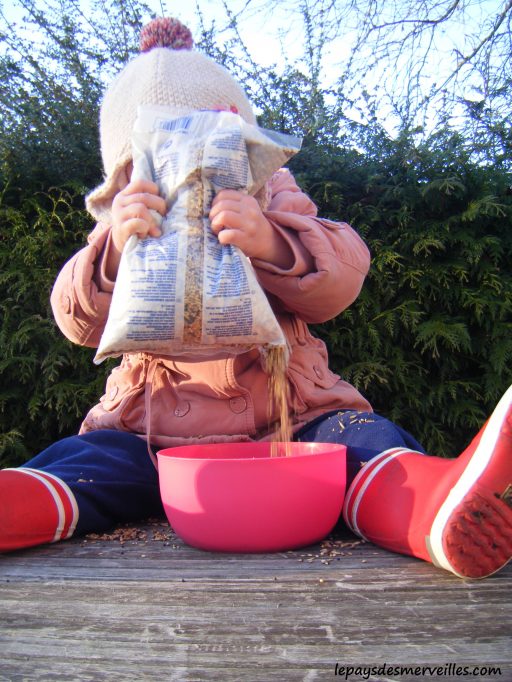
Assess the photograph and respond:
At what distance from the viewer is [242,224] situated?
1.05 meters

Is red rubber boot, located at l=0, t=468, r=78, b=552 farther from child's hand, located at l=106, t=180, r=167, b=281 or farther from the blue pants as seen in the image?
child's hand, located at l=106, t=180, r=167, b=281

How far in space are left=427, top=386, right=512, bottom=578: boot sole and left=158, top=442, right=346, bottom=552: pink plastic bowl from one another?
194 mm

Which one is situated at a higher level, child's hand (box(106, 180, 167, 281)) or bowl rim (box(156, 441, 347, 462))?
child's hand (box(106, 180, 167, 281))

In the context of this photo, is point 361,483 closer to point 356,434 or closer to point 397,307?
point 356,434

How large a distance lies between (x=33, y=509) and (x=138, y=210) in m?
0.50

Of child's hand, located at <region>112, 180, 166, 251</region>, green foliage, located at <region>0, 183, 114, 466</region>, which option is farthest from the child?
green foliage, located at <region>0, 183, 114, 466</region>

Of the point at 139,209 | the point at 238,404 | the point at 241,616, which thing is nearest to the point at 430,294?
the point at 238,404

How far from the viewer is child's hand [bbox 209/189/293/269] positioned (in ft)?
3.38

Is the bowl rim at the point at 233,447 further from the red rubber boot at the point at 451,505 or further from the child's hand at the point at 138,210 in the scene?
the child's hand at the point at 138,210

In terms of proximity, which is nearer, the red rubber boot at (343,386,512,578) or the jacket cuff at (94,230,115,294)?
the red rubber boot at (343,386,512,578)

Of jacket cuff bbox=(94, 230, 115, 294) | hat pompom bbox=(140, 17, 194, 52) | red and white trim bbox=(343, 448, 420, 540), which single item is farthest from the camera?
hat pompom bbox=(140, 17, 194, 52)

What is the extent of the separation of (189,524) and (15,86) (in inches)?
68.6

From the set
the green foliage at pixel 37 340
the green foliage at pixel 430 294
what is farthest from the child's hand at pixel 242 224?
the green foliage at pixel 37 340

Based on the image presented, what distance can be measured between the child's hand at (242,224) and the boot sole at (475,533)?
528mm
